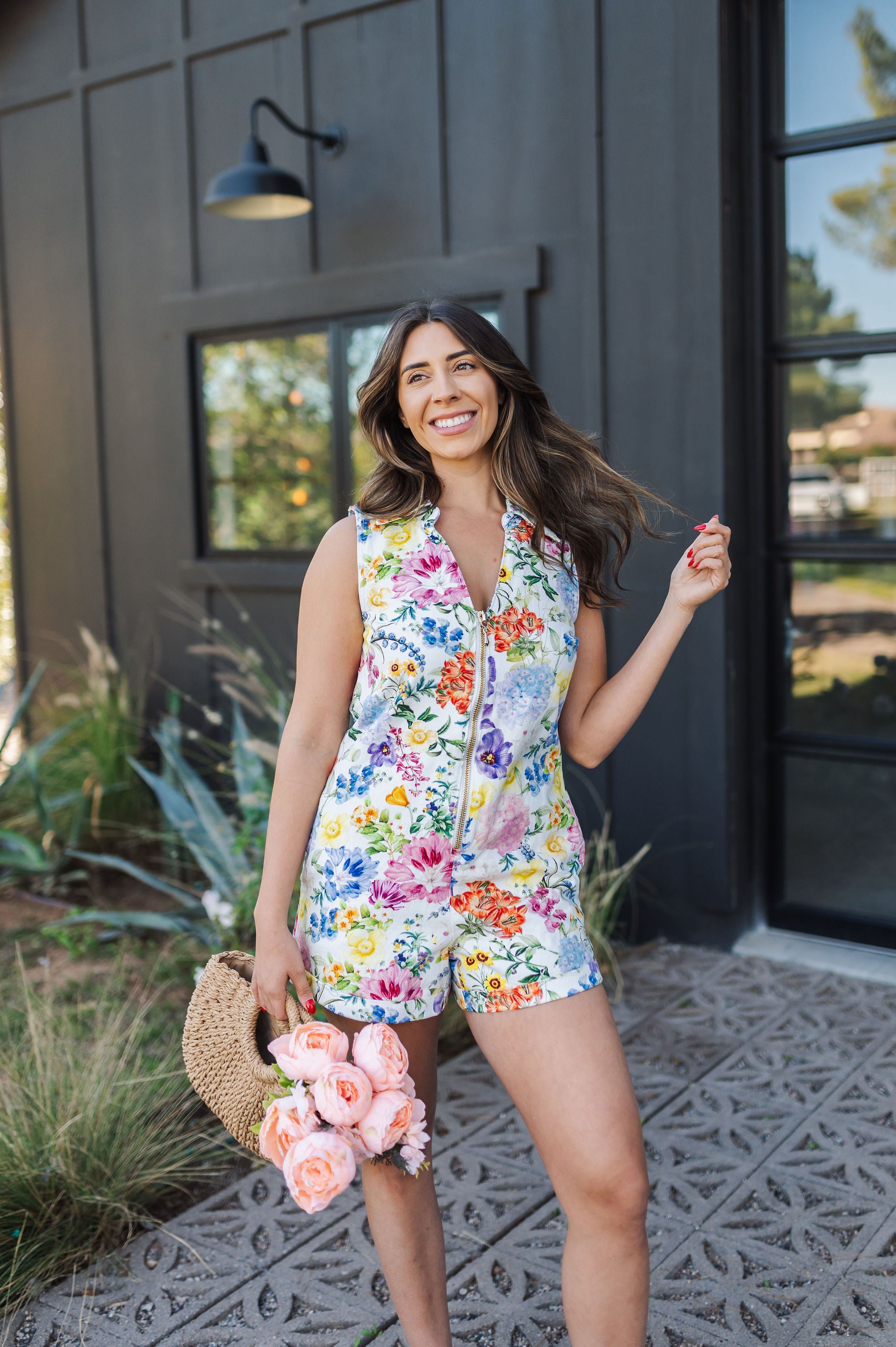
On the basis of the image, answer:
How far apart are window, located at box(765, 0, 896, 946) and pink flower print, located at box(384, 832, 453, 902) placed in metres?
2.67

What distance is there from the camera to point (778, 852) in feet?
14.1

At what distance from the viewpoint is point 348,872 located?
1.87 m

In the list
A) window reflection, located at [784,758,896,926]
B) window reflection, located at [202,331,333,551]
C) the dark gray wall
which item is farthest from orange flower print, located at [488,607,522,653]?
window reflection, located at [202,331,333,551]

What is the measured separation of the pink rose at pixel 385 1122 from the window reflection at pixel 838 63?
3567 millimetres

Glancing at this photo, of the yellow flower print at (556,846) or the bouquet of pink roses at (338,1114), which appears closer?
the bouquet of pink roses at (338,1114)

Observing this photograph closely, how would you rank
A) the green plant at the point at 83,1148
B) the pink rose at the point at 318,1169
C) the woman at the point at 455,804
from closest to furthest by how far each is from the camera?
the pink rose at the point at 318,1169, the woman at the point at 455,804, the green plant at the point at 83,1148

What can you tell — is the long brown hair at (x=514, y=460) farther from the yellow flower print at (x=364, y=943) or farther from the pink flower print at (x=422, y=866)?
the yellow flower print at (x=364, y=943)

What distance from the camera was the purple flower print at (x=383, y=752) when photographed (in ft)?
6.19

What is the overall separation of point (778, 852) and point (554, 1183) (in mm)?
2740

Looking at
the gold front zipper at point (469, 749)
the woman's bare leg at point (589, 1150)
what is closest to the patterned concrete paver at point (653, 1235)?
the woman's bare leg at point (589, 1150)

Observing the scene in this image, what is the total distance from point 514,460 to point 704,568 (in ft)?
1.26

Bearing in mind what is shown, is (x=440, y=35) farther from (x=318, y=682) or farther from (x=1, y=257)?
(x=318, y=682)

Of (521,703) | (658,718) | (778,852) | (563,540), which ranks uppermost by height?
(563,540)

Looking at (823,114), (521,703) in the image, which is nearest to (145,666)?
(823,114)
